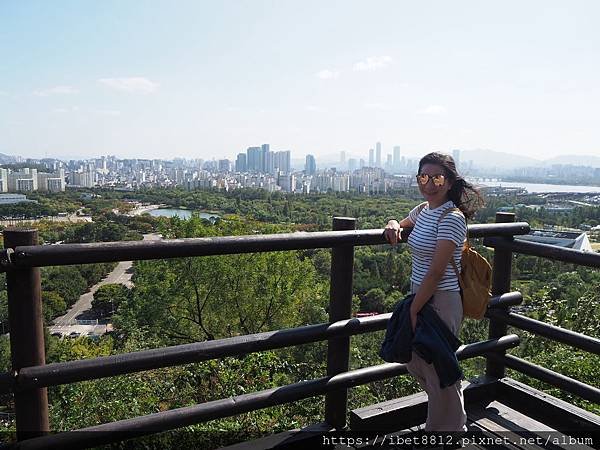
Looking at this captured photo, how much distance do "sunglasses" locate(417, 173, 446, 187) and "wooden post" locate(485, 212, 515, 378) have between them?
92 cm

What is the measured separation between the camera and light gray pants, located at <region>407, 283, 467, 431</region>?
6.27 feet

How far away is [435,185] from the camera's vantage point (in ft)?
6.31

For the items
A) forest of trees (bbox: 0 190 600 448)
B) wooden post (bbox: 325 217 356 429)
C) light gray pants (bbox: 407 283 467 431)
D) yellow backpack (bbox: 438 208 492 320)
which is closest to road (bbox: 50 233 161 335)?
forest of trees (bbox: 0 190 600 448)

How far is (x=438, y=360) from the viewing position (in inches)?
72.8

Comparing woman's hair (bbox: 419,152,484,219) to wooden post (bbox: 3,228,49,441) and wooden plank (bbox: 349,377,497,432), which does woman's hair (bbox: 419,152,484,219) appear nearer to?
wooden plank (bbox: 349,377,497,432)

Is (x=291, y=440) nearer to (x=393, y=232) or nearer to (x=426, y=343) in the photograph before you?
(x=426, y=343)

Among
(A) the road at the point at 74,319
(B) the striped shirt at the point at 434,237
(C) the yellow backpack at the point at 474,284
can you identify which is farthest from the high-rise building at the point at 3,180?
(C) the yellow backpack at the point at 474,284

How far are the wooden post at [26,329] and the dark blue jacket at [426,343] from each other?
1258 millimetres

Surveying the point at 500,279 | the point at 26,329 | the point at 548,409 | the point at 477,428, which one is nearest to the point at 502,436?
the point at 477,428

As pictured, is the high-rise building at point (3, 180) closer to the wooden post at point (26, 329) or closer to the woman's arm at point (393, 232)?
the wooden post at point (26, 329)

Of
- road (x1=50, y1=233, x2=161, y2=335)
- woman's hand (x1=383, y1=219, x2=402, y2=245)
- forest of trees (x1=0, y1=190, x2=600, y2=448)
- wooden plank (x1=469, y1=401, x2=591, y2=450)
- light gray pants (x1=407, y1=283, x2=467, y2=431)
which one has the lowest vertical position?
road (x1=50, y1=233, x2=161, y2=335)

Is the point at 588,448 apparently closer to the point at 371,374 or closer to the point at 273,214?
the point at 371,374

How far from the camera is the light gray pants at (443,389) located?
1.91 meters

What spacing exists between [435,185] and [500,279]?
1.04 meters
